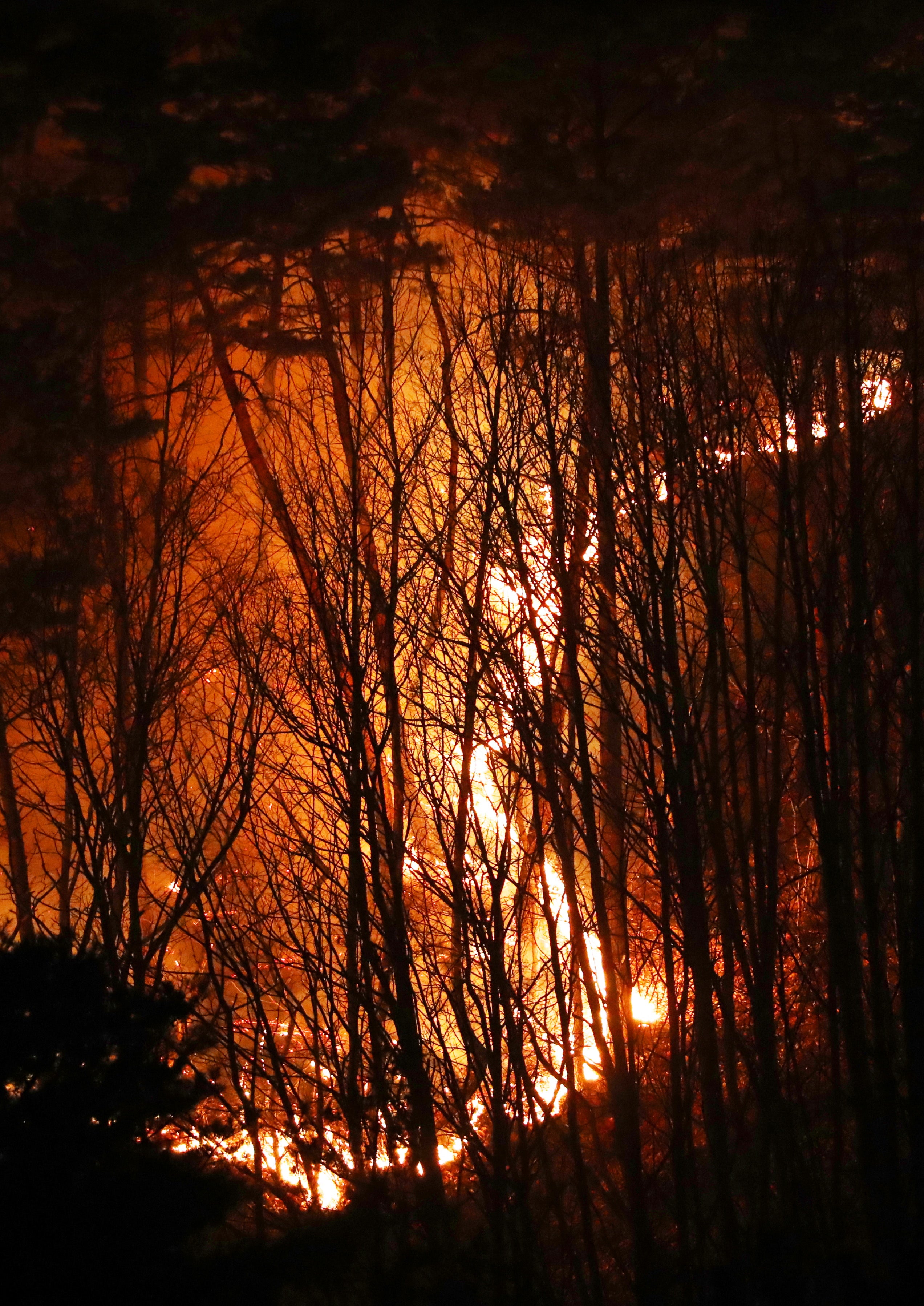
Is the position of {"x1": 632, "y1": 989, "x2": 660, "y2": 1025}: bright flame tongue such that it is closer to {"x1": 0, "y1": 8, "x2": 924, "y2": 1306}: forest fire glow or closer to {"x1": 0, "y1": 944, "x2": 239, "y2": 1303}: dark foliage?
{"x1": 0, "y1": 8, "x2": 924, "y2": 1306}: forest fire glow

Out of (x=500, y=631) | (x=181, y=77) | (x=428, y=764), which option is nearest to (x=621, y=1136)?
(x=428, y=764)

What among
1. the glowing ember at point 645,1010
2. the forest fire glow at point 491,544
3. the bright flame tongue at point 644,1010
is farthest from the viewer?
the bright flame tongue at point 644,1010

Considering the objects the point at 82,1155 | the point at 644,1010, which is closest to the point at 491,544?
the point at 82,1155

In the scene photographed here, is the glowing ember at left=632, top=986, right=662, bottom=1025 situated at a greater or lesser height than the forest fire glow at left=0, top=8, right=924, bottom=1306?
lesser

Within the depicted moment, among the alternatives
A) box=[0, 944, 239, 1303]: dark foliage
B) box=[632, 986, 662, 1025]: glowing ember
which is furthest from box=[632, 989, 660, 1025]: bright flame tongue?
box=[0, 944, 239, 1303]: dark foliage

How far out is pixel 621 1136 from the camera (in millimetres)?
5945

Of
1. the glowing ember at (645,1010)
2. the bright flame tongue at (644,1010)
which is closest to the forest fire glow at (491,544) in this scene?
the glowing ember at (645,1010)

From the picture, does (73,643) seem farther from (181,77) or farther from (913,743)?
(913,743)

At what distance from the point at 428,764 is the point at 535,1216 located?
2.87m

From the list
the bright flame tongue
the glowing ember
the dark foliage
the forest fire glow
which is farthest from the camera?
the bright flame tongue

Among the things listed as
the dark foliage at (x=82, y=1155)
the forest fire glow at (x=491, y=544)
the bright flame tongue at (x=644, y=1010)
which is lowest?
the dark foliage at (x=82, y=1155)

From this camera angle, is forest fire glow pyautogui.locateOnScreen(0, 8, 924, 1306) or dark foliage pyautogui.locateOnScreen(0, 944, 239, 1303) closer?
dark foliage pyautogui.locateOnScreen(0, 944, 239, 1303)

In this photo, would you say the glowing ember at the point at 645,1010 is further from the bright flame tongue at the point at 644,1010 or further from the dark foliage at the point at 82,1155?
the dark foliage at the point at 82,1155

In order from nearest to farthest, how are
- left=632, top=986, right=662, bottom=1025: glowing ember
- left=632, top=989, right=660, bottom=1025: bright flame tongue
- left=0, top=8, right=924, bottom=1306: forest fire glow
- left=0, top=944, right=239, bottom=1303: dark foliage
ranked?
left=0, top=944, right=239, bottom=1303: dark foliage, left=0, top=8, right=924, bottom=1306: forest fire glow, left=632, top=986, right=662, bottom=1025: glowing ember, left=632, top=989, right=660, bottom=1025: bright flame tongue
